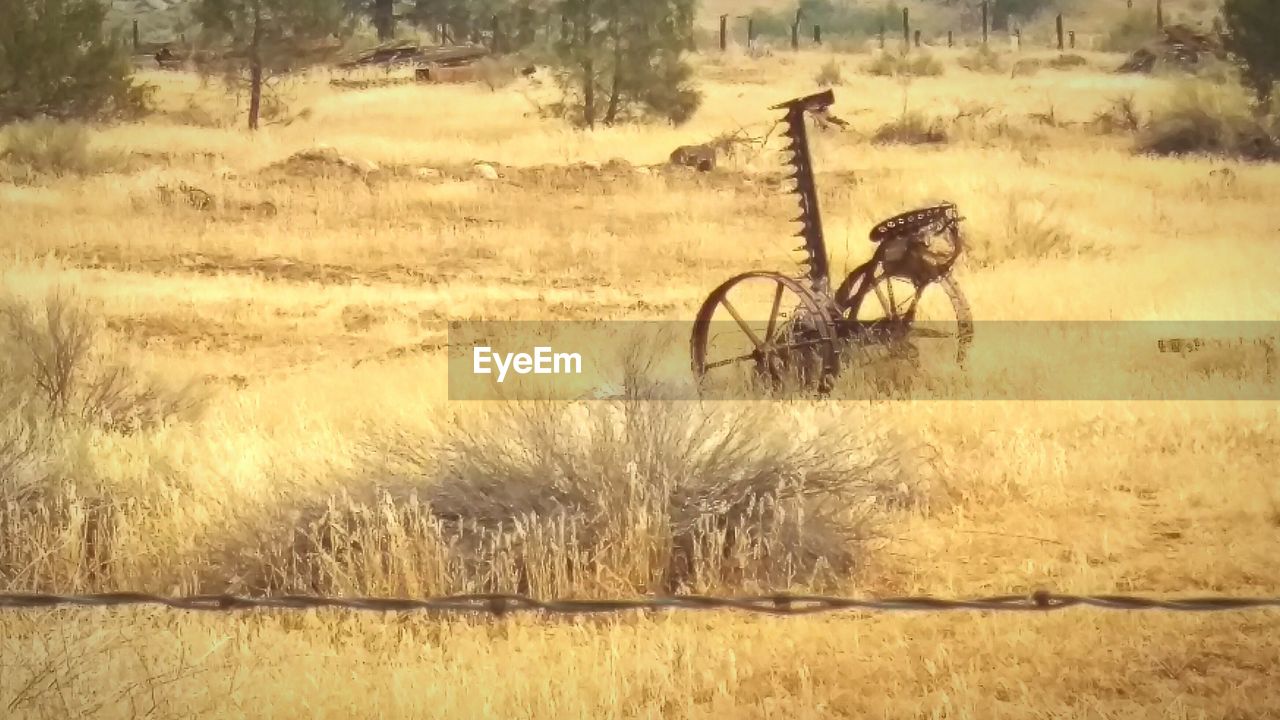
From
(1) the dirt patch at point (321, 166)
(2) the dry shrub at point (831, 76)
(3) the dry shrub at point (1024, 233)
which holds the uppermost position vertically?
(2) the dry shrub at point (831, 76)

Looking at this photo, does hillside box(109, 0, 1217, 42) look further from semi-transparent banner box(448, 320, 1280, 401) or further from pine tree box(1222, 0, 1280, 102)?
semi-transparent banner box(448, 320, 1280, 401)

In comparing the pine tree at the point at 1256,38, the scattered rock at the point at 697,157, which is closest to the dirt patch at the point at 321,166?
the scattered rock at the point at 697,157


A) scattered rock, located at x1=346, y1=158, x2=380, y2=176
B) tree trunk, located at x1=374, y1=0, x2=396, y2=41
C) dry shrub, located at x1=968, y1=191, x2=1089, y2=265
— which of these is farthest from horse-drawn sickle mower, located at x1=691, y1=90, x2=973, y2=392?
tree trunk, located at x1=374, y1=0, x2=396, y2=41

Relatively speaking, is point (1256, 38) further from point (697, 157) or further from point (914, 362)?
point (697, 157)

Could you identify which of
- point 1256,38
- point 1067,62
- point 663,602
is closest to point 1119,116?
point 1067,62

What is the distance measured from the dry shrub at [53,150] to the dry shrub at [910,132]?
3.18m

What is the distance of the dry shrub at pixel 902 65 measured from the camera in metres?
5.54

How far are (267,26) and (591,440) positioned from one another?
2.49m

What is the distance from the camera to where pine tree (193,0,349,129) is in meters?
5.53

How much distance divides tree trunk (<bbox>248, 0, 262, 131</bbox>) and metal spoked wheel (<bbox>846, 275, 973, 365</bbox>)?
254cm

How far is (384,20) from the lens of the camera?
5.69m

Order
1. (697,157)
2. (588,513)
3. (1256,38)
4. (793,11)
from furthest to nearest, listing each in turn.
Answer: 1. (697,157)
2. (793,11)
3. (1256,38)
4. (588,513)

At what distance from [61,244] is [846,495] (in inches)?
122

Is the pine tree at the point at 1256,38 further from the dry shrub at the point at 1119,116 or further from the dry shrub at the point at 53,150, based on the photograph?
the dry shrub at the point at 53,150
